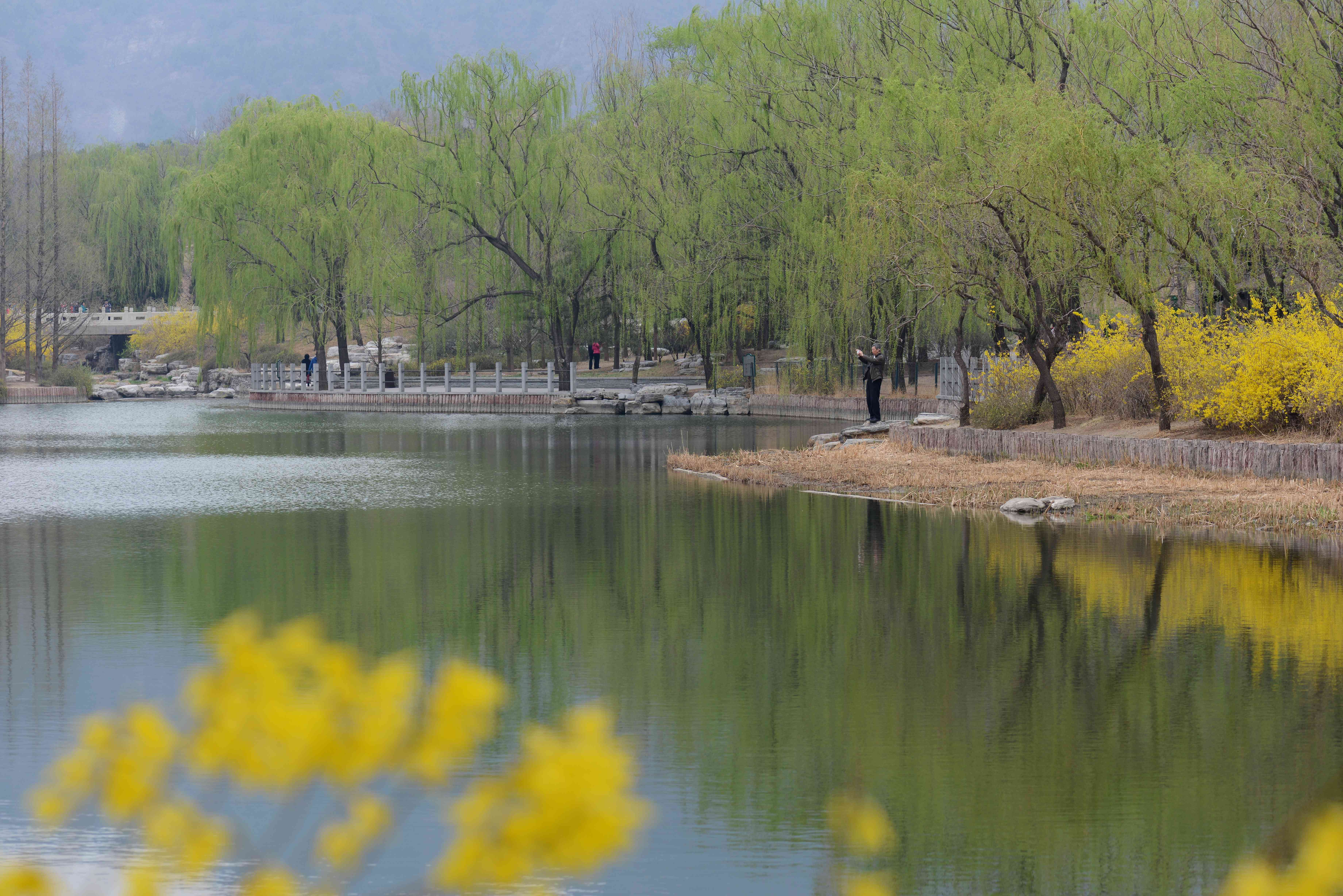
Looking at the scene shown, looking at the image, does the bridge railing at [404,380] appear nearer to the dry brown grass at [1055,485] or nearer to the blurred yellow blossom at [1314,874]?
the dry brown grass at [1055,485]

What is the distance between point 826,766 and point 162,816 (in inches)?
176

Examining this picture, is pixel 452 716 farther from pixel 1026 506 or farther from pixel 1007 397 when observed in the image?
pixel 1007 397

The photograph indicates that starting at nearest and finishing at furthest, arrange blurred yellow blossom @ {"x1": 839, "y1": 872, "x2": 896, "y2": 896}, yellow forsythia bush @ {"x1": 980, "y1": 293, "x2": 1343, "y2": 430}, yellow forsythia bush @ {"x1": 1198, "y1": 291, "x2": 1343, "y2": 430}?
blurred yellow blossom @ {"x1": 839, "y1": 872, "x2": 896, "y2": 896}, yellow forsythia bush @ {"x1": 1198, "y1": 291, "x2": 1343, "y2": 430}, yellow forsythia bush @ {"x1": 980, "y1": 293, "x2": 1343, "y2": 430}

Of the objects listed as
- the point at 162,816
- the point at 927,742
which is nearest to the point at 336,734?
the point at 162,816

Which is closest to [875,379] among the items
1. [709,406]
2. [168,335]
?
[709,406]

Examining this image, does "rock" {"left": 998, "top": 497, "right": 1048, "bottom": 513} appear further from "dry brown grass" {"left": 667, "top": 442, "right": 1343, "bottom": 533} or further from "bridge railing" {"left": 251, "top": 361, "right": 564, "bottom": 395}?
"bridge railing" {"left": 251, "top": 361, "right": 564, "bottom": 395}

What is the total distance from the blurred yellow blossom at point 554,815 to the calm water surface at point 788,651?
10.6 feet

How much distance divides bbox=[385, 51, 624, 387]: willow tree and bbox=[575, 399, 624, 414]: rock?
3.62 m

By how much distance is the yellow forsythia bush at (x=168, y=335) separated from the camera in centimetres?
7762

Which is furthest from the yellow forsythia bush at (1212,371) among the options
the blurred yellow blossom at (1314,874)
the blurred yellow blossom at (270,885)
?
the blurred yellow blossom at (270,885)

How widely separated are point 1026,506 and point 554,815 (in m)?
14.3

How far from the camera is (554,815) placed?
5.71 feet

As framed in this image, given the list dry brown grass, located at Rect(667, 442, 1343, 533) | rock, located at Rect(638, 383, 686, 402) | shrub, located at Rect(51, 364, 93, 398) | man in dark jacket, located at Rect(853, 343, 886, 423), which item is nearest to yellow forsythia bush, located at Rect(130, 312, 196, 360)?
shrub, located at Rect(51, 364, 93, 398)

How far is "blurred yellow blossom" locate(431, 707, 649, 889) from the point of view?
1.71 metres
